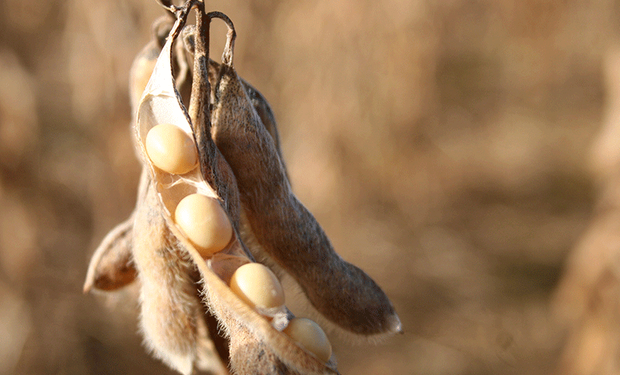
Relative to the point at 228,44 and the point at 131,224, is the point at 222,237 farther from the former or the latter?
the point at 131,224

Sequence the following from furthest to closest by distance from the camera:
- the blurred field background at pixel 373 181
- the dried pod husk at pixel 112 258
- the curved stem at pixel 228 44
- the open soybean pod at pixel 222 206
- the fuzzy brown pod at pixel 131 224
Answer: the blurred field background at pixel 373 181
the dried pod husk at pixel 112 258
the fuzzy brown pod at pixel 131 224
the curved stem at pixel 228 44
the open soybean pod at pixel 222 206

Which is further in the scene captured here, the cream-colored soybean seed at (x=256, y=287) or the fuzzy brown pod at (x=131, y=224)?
the fuzzy brown pod at (x=131, y=224)

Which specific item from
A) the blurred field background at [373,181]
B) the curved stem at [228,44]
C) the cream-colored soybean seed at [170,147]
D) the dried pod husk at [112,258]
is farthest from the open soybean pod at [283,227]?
the blurred field background at [373,181]

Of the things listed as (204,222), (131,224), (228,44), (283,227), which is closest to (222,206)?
(204,222)

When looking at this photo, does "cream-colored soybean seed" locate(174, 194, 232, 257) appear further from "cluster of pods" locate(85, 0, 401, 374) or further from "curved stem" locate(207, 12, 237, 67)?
"curved stem" locate(207, 12, 237, 67)

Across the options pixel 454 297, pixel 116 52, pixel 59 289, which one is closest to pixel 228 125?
pixel 116 52

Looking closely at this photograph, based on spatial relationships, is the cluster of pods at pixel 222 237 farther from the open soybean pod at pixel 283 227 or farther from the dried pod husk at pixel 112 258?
the dried pod husk at pixel 112 258
